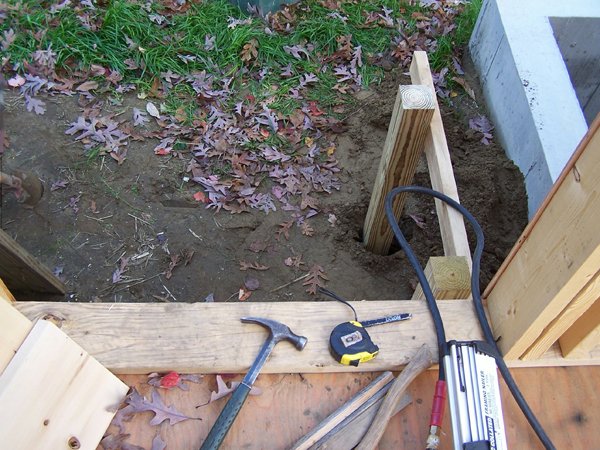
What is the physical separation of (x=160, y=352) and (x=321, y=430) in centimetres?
55

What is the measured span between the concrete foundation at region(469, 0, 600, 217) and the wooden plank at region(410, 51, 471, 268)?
100 cm

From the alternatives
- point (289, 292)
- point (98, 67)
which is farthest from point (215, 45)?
point (289, 292)

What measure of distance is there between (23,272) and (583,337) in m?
2.72

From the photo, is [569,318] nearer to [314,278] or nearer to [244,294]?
[314,278]

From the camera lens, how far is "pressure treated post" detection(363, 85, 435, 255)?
2311 millimetres

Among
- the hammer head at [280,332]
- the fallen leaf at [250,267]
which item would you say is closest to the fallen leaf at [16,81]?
the fallen leaf at [250,267]

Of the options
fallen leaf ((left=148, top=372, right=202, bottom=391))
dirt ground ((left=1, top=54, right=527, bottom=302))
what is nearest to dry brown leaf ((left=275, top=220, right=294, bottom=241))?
dirt ground ((left=1, top=54, right=527, bottom=302))

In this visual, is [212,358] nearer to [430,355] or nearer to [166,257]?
[430,355]

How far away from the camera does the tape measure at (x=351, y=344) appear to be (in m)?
1.53

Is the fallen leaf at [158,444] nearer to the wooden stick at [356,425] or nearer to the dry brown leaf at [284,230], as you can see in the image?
the wooden stick at [356,425]

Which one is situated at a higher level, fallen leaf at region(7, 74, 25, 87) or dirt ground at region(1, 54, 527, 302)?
fallen leaf at region(7, 74, 25, 87)

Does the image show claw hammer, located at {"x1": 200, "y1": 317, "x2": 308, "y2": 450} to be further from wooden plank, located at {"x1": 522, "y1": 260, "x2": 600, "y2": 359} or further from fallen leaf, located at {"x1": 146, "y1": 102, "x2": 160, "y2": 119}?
fallen leaf, located at {"x1": 146, "y1": 102, "x2": 160, "y2": 119}

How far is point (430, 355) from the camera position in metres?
1.56

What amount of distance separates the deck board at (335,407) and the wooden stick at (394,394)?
79 millimetres
